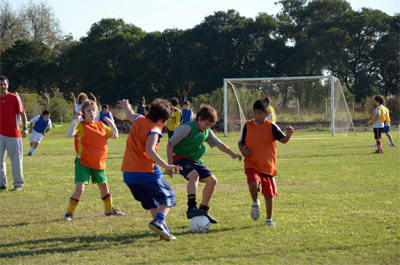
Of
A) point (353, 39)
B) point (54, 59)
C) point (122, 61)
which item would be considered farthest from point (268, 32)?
point (54, 59)

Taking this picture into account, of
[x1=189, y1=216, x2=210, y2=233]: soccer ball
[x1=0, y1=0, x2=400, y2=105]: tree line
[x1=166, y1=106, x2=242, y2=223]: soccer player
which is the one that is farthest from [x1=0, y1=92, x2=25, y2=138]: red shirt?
[x1=0, y1=0, x2=400, y2=105]: tree line

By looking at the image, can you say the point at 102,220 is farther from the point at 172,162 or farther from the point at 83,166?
the point at 172,162

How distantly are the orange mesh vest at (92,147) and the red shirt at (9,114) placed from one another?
291 cm

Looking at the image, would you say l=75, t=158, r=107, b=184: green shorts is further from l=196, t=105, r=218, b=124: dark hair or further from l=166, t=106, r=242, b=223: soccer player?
l=196, t=105, r=218, b=124: dark hair

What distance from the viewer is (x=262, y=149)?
5.38m

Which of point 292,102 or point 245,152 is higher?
point 292,102

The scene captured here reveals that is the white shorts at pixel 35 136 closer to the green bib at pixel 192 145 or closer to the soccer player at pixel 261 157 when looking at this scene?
the green bib at pixel 192 145

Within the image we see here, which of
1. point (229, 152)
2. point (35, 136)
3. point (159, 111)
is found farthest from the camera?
point (35, 136)

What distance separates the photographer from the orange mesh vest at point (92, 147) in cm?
578

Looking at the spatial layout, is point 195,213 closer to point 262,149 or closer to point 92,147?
point 262,149

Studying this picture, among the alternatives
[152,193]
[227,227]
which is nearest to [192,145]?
[152,193]

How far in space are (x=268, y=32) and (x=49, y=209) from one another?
42185mm

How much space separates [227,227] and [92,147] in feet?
6.62

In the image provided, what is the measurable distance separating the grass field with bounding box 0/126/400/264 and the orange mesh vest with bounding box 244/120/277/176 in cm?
68
